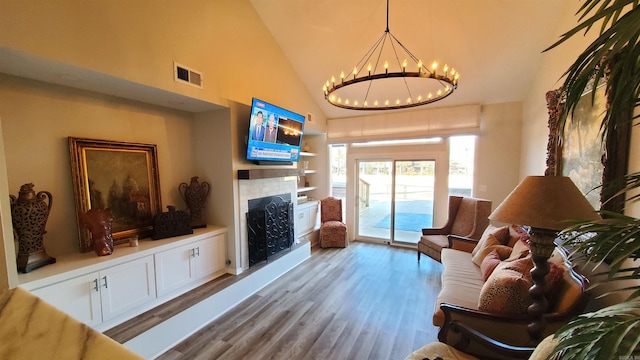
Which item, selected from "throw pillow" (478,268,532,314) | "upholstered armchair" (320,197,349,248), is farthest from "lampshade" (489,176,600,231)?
"upholstered armchair" (320,197,349,248)

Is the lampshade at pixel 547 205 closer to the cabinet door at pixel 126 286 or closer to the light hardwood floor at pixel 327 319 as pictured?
the light hardwood floor at pixel 327 319

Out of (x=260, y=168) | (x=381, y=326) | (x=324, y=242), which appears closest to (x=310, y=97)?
(x=260, y=168)

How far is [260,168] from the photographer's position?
3633 millimetres

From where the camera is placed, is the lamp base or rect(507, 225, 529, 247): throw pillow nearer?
the lamp base

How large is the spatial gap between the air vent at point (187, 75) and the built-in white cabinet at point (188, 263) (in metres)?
1.88

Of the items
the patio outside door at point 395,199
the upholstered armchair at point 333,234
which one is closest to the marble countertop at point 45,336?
the upholstered armchair at point 333,234

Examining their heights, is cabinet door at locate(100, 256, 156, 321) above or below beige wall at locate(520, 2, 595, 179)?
below

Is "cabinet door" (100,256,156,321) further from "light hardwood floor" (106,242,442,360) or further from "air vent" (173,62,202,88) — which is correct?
"air vent" (173,62,202,88)

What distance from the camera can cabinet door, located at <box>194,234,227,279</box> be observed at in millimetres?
3031

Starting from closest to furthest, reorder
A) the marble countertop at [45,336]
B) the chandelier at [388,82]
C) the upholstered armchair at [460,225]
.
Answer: the marble countertop at [45,336], the chandelier at [388,82], the upholstered armchair at [460,225]

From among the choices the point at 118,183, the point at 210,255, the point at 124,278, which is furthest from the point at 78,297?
the point at 210,255

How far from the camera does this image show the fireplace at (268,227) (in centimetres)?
358

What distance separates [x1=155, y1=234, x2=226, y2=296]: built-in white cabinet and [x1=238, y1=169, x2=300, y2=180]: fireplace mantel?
0.88 metres

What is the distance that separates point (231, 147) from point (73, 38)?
1.67 meters
